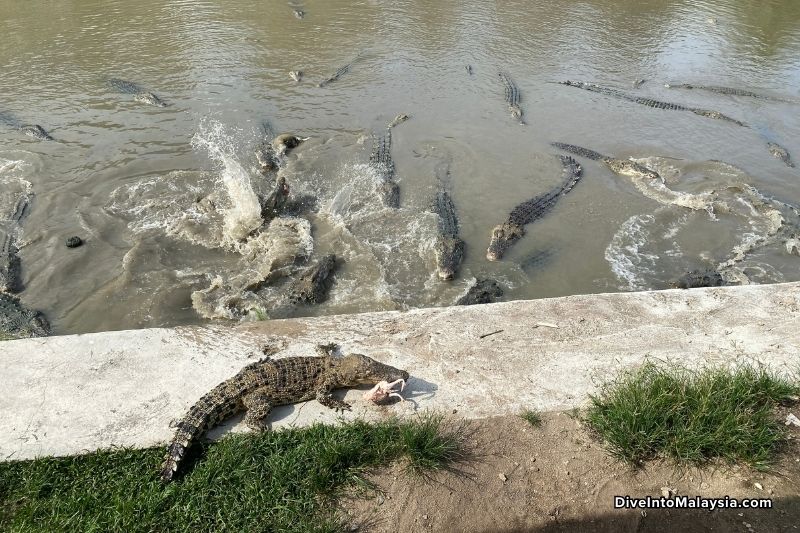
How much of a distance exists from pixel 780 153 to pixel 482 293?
28.0 ft

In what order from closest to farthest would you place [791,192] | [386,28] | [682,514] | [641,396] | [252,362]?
[682,514], [641,396], [252,362], [791,192], [386,28]

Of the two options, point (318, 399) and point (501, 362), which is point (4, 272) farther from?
point (501, 362)

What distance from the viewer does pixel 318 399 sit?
13.6 ft

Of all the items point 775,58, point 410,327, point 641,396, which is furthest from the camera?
point 775,58

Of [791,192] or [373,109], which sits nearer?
[791,192]

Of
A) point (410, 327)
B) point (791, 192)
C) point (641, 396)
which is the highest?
point (641, 396)

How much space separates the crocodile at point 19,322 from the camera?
6.04 m

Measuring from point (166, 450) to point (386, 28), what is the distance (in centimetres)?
1630

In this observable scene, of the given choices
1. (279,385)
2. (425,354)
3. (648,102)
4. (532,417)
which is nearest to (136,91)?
(279,385)

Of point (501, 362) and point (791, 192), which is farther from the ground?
point (501, 362)

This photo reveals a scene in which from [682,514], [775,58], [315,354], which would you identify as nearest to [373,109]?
[315,354]

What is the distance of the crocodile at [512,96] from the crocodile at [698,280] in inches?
234

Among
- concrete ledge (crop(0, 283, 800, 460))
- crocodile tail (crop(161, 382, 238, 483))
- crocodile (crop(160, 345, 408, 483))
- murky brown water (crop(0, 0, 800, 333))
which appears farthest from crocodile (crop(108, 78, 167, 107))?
crocodile tail (crop(161, 382, 238, 483))

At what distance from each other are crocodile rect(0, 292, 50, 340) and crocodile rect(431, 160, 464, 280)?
16.9 feet
